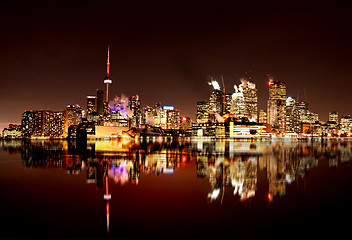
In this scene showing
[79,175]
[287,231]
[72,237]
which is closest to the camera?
[72,237]

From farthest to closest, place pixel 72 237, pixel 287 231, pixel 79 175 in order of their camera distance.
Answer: pixel 79 175
pixel 287 231
pixel 72 237

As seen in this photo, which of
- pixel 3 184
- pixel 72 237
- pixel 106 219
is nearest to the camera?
pixel 72 237

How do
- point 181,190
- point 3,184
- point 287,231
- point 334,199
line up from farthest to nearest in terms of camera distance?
point 3,184 < point 181,190 < point 334,199 < point 287,231

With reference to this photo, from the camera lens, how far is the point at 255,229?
8109mm

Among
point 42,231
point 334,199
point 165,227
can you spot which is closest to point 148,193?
point 165,227

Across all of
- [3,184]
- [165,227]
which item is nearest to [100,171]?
[3,184]

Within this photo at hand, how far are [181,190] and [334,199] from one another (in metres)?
6.19

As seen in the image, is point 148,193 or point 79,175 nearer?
point 148,193

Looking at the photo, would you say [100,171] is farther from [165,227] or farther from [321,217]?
[321,217]

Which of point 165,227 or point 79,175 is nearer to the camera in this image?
point 165,227

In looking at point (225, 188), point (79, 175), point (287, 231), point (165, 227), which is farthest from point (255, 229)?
point (79, 175)

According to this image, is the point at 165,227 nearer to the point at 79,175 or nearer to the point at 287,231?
the point at 287,231

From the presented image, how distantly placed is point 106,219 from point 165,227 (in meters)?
1.92

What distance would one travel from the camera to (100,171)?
18750 mm
